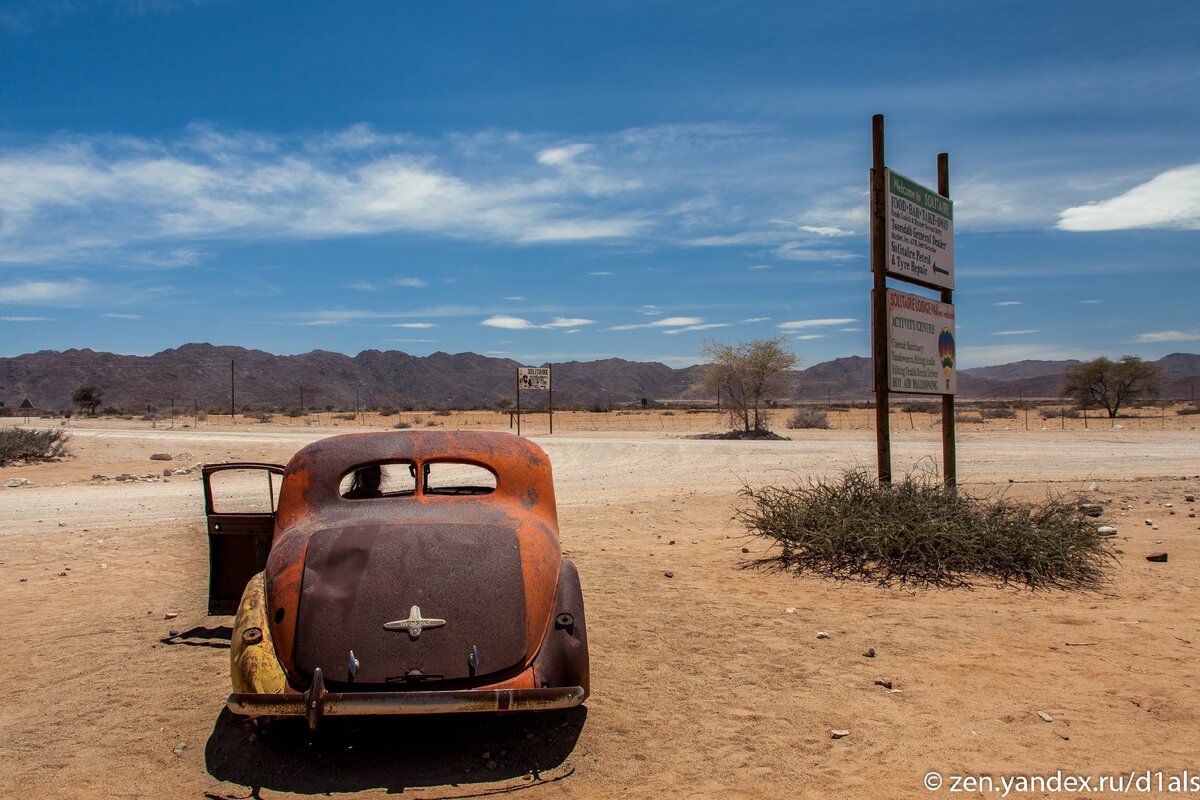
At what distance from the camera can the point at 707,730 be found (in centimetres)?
440

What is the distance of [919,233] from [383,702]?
8.19 meters

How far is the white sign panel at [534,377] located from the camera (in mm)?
33188

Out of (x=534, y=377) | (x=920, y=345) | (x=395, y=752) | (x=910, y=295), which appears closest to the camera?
(x=395, y=752)

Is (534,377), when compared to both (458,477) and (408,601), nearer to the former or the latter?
(458,477)

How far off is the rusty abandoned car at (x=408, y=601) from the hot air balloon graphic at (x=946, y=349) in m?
7.01

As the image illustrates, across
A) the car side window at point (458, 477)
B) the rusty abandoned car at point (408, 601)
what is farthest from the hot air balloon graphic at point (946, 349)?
the rusty abandoned car at point (408, 601)

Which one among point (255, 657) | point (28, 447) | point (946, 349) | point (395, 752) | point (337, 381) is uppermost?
point (337, 381)

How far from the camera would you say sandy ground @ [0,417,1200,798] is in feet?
12.8

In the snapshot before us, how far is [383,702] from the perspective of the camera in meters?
3.52

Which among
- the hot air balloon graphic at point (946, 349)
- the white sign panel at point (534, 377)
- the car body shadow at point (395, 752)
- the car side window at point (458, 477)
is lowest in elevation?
the car body shadow at point (395, 752)

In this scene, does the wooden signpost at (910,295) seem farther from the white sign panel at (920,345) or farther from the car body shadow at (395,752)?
the car body shadow at (395,752)

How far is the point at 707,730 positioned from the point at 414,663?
1.57 meters

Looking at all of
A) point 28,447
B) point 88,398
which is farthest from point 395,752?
point 88,398

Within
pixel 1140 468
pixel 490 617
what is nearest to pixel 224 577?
pixel 490 617
